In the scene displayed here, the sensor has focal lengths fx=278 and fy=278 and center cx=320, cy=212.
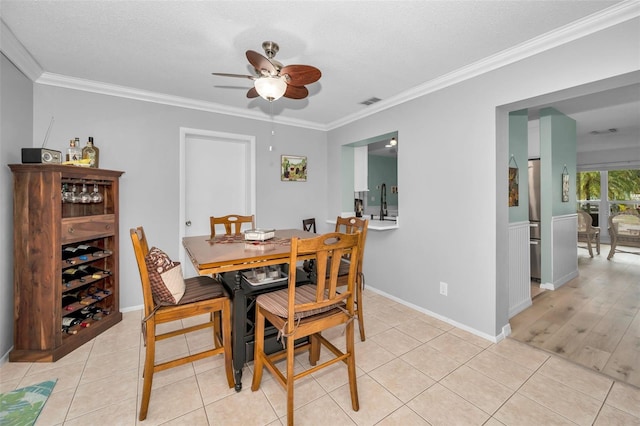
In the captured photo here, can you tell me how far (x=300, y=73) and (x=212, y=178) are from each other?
229cm

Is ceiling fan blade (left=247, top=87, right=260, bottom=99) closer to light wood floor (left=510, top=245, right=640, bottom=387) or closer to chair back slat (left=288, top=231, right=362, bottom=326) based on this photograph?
chair back slat (left=288, top=231, right=362, bottom=326)

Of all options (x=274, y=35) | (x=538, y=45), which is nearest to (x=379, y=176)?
(x=538, y=45)

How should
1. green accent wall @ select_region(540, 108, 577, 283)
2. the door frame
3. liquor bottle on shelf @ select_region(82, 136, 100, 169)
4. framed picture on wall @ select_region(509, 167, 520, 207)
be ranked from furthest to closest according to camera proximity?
green accent wall @ select_region(540, 108, 577, 283) → the door frame → framed picture on wall @ select_region(509, 167, 520, 207) → liquor bottle on shelf @ select_region(82, 136, 100, 169)

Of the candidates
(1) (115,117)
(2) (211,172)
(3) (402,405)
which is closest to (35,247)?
(1) (115,117)

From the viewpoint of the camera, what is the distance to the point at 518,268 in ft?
10.1

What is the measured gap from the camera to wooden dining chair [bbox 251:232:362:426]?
1478 millimetres

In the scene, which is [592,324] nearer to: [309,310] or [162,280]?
[309,310]

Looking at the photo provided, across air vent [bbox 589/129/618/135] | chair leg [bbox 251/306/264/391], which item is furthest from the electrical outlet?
air vent [bbox 589/129/618/135]

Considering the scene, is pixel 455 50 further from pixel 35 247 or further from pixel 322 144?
pixel 35 247

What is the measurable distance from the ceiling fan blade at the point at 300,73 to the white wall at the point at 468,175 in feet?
5.12

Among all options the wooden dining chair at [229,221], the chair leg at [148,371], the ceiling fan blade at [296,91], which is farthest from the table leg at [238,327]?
the ceiling fan blade at [296,91]

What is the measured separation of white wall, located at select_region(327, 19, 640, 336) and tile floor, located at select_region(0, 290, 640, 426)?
1.78 ft

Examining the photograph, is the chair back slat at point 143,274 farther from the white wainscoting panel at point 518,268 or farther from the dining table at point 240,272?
the white wainscoting panel at point 518,268

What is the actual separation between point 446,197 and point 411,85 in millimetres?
1239
